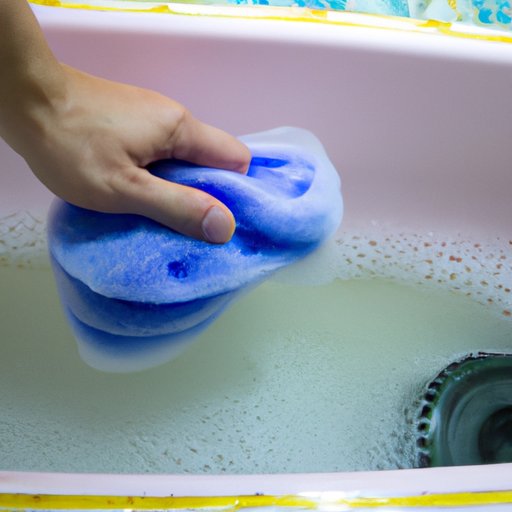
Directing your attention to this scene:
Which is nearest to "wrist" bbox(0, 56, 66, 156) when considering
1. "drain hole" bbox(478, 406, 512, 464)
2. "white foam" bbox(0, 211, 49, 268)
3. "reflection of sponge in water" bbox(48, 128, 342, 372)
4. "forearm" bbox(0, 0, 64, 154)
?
"forearm" bbox(0, 0, 64, 154)

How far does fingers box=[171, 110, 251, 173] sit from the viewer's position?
2.37 feet

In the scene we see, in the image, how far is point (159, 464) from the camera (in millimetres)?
867

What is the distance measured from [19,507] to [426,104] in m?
0.83

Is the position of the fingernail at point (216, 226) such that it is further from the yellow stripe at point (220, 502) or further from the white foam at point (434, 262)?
the white foam at point (434, 262)

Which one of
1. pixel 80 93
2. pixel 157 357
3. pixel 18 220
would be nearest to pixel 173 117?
pixel 80 93

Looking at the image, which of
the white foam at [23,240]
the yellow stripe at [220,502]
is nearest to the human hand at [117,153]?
the yellow stripe at [220,502]

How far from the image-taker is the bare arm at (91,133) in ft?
2.02

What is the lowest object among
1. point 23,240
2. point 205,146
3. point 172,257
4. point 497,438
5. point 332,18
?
point 497,438

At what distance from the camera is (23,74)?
62 cm

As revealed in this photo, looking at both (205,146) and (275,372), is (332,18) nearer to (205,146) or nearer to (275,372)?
(205,146)

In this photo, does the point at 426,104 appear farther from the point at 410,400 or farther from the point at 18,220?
the point at 18,220

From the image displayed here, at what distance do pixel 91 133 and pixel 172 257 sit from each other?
0.15 meters

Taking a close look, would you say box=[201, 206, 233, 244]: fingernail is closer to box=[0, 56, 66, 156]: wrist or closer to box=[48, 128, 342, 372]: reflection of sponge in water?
box=[48, 128, 342, 372]: reflection of sponge in water

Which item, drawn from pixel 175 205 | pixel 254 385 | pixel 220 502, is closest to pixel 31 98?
pixel 175 205
